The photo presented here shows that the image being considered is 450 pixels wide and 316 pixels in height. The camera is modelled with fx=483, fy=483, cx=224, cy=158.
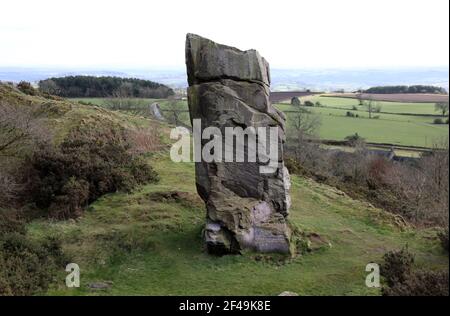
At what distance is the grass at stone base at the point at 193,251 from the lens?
14.9 m

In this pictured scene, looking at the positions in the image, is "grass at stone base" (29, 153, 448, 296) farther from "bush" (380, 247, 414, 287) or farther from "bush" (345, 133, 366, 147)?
"bush" (345, 133, 366, 147)

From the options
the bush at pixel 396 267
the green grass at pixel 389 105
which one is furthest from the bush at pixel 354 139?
the bush at pixel 396 267

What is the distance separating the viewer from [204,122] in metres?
17.6

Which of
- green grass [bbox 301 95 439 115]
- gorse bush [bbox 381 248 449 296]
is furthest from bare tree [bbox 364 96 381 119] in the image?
gorse bush [bbox 381 248 449 296]

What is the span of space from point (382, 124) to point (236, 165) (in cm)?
4395

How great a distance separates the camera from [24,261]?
1522cm

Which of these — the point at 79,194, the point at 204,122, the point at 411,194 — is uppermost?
the point at 204,122

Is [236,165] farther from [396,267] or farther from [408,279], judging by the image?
[408,279]

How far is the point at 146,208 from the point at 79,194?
2998 mm

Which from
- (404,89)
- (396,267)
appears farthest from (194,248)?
(404,89)

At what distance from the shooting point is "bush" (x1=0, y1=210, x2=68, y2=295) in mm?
14000

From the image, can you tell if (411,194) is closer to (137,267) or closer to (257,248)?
(257,248)

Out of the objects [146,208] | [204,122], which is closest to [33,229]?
[146,208]
